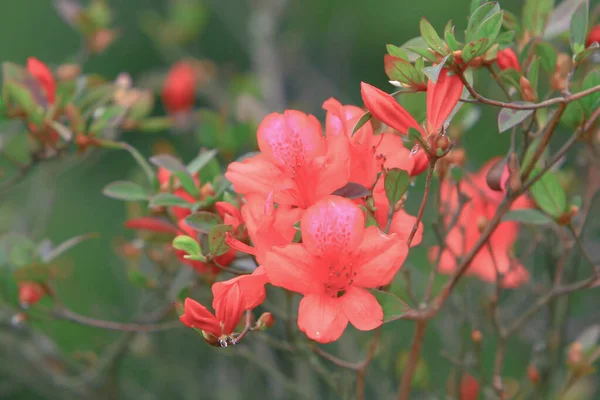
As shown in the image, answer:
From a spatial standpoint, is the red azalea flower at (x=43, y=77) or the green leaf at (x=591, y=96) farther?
the red azalea flower at (x=43, y=77)

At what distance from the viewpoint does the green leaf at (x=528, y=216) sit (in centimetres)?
66

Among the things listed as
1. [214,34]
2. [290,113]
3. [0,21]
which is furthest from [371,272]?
[0,21]

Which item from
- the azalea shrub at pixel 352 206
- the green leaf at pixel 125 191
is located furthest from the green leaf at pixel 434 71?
the green leaf at pixel 125 191

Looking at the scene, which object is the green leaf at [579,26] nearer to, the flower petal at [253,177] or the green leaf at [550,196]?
the green leaf at [550,196]

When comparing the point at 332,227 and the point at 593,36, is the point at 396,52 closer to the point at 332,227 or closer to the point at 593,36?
the point at 332,227

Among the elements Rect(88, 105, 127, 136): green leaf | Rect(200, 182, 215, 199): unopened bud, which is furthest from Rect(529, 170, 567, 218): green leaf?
Rect(88, 105, 127, 136): green leaf

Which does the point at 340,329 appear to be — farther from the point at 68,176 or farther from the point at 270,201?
the point at 68,176

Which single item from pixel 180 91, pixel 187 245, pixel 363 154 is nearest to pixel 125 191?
pixel 187 245

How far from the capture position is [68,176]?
2074 mm

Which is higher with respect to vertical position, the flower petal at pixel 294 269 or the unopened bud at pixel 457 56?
the unopened bud at pixel 457 56

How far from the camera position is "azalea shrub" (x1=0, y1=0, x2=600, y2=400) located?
0.53 metres

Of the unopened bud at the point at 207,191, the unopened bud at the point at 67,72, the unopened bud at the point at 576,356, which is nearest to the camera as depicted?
the unopened bud at the point at 207,191

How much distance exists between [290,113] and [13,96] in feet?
1.24

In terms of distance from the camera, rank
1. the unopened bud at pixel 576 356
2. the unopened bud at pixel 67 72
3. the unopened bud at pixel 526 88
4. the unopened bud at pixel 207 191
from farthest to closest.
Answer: the unopened bud at pixel 67 72 < the unopened bud at pixel 576 356 < the unopened bud at pixel 207 191 < the unopened bud at pixel 526 88
